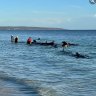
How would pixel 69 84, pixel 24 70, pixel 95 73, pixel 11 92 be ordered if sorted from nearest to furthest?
pixel 11 92 → pixel 69 84 → pixel 95 73 → pixel 24 70

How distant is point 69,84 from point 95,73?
5054 millimetres

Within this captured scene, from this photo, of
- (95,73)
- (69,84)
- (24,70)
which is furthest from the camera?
(24,70)

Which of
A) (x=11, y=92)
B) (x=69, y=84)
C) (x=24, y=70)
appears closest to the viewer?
(x=11, y=92)

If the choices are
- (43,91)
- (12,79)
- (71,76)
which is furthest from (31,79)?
(43,91)

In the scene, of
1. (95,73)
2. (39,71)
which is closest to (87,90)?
(95,73)

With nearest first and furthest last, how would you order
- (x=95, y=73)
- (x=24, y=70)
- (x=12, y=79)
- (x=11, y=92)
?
(x=11, y=92)
(x=12, y=79)
(x=95, y=73)
(x=24, y=70)

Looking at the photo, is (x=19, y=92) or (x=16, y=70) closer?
(x=19, y=92)

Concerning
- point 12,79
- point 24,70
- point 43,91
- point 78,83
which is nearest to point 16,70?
point 24,70

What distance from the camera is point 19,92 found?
18344 mm

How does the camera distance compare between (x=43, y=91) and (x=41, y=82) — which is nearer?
(x=43, y=91)

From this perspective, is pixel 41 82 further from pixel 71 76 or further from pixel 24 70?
pixel 24 70

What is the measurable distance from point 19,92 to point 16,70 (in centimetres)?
1001

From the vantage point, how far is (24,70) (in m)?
28.2

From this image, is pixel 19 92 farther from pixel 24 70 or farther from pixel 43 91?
pixel 24 70
